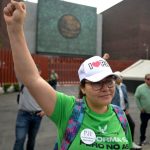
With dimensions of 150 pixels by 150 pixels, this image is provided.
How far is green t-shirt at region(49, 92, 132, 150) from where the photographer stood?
7.22 ft

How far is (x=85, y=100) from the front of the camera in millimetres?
2420

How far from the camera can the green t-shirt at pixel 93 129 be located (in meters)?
2.20

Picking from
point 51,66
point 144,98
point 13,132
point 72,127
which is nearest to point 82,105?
point 72,127

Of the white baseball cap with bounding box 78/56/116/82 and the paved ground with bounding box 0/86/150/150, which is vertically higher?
the white baseball cap with bounding box 78/56/116/82

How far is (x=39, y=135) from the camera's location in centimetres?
906

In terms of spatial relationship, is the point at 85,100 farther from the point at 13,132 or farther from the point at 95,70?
the point at 13,132

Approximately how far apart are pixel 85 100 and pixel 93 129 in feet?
0.79

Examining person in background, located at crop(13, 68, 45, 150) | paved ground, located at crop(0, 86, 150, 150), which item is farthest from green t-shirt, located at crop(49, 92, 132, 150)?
paved ground, located at crop(0, 86, 150, 150)

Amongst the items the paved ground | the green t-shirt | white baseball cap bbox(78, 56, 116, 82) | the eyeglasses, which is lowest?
the paved ground

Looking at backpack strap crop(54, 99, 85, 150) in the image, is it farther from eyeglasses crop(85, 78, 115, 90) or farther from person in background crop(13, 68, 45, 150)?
person in background crop(13, 68, 45, 150)

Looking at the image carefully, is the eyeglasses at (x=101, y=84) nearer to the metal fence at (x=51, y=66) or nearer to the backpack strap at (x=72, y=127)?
the backpack strap at (x=72, y=127)

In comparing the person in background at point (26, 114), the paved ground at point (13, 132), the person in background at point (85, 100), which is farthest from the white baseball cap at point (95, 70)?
the paved ground at point (13, 132)

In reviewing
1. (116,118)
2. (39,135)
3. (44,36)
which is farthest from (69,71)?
(116,118)

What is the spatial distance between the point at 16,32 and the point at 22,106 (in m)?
3.90
